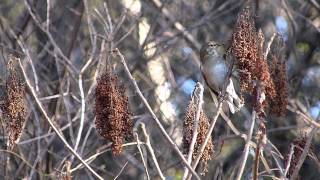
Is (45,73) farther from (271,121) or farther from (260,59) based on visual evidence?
(260,59)

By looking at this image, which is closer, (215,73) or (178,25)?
(215,73)

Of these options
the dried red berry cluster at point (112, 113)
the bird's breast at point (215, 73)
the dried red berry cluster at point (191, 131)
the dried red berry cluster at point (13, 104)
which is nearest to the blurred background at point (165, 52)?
the bird's breast at point (215, 73)

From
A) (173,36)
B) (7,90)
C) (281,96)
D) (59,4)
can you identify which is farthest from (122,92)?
(59,4)

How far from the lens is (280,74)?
133 inches

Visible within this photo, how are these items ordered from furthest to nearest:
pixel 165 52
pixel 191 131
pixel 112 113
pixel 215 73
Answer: pixel 165 52, pixel 215 73, pixel 191 131, pixel 112 113

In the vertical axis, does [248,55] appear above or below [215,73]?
above

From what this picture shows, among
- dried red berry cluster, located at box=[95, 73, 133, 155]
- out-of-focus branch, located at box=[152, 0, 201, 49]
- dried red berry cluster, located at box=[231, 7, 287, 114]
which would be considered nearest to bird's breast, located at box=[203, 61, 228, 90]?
dried red berry cluster, located at box=[231, 7, 287, 114]

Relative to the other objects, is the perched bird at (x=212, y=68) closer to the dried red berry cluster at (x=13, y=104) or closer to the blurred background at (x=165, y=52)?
the blurred background at (x=165, y=52)

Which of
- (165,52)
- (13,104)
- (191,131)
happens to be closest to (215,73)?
(191,131)

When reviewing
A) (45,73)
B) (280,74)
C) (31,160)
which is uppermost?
(280,74)

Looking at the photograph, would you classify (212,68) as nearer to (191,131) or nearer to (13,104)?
(191,131)

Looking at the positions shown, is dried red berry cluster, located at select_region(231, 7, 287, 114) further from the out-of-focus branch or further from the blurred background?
the out-of-focus branch

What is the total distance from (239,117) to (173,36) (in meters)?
0.95

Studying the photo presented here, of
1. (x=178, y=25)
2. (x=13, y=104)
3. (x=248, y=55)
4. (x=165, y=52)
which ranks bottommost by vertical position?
(x=165, y=52)
